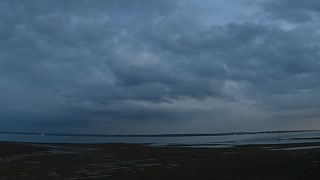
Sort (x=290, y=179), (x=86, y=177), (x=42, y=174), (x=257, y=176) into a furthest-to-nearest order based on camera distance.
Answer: (x=42, y=174) < (x=86, y=177) < (x=257, y=176) < (x=290, y=179)

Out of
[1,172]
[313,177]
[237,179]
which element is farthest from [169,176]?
[1,172]

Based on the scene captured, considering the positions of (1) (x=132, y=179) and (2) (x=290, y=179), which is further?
(1) (x=132, y=179)

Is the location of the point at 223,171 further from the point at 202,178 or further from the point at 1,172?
the point at 1,172

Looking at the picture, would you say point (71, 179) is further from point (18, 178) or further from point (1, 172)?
point (1, 172)

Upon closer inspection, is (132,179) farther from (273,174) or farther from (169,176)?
(273,174)

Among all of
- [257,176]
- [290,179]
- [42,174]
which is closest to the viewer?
[290,179]

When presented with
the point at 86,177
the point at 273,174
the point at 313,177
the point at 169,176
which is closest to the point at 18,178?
the point at 86,177

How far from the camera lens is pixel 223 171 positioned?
34.8 m

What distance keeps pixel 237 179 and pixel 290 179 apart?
132 inches

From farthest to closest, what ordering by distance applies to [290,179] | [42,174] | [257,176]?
[42,174], [257,176], [290,179]

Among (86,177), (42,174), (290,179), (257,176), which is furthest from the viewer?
(42,174)

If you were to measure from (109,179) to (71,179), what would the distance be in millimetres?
2835

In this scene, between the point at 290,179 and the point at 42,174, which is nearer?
the point at 290,179

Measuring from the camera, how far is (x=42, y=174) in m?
36.6
